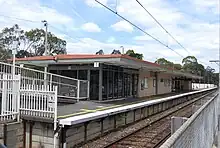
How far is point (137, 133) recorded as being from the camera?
1261 centimetres

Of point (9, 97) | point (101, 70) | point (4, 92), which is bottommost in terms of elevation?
point (9, 97)

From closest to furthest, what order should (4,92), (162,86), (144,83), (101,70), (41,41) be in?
1. (4,92)
2. (101,70)
3. (144,83)
4. (162,86)
5. (41,41)

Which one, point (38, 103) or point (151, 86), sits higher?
point (151, 86)

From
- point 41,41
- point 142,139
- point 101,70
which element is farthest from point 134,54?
point 142,139

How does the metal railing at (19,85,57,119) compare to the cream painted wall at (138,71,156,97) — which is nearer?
the metal railing at (19,85,57,119)

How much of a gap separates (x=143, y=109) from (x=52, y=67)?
7623 millimetres

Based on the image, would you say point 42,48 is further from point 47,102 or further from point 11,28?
point 47,102

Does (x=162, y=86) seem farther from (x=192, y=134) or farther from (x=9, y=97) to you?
(x=192, y=134)

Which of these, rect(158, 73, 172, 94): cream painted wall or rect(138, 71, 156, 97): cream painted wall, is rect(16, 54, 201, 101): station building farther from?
rect(158, 73, 172, 94): cream painted wall

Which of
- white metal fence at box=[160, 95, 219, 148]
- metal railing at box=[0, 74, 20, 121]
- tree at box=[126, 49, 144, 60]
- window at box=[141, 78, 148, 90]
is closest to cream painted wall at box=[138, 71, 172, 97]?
window at box=[141, 78, 148, 90]

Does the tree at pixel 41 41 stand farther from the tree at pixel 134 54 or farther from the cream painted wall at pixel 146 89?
the cream painted wall at pixel 146 89

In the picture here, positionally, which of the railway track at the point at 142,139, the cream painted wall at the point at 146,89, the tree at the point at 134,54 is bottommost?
the railway track at the point at 142,139

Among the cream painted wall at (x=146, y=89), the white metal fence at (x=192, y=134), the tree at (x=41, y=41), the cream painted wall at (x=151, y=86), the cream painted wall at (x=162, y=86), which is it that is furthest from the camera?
the tree at (x=41, y=41)

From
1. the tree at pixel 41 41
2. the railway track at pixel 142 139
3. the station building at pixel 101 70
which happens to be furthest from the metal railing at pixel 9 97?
the tree at pixel 41 41
